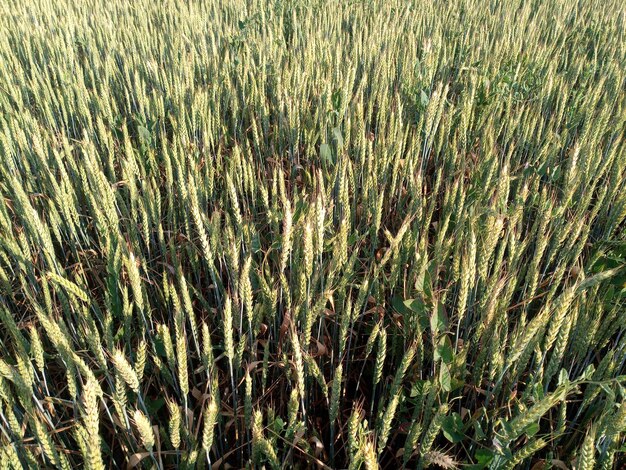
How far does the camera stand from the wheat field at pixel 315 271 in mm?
696

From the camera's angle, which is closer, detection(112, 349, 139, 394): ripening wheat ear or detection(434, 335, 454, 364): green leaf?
detection(112, 349, 139, 394): ripening wheat ear

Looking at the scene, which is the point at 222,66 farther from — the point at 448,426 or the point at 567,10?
the point at 567,10

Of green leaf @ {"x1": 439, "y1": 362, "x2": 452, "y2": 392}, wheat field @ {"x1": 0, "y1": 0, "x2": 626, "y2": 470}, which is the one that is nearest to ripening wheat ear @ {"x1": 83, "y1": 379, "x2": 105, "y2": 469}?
wheat field @ {"x1": 0, "y1": 0, "x2": 626, "y2": 470}

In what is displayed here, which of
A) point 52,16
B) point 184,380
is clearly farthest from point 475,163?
point 52,16

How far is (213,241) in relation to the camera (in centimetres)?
88

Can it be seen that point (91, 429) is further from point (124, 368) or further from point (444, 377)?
point (444, 377)

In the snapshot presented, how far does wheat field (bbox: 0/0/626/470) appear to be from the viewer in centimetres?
70

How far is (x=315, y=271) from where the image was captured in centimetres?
90

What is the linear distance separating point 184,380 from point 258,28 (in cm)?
262

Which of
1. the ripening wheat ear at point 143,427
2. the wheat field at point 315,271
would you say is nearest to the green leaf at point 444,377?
the wheat field at point 315,271

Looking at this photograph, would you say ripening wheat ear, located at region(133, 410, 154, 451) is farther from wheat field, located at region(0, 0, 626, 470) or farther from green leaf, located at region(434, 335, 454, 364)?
green leaf, located at region(434, 335, 454, 364)

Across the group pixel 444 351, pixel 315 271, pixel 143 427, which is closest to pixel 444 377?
pixel 444 351

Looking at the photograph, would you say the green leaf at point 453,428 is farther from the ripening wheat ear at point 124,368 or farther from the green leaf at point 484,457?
the ripening wheat ear at point 124,368

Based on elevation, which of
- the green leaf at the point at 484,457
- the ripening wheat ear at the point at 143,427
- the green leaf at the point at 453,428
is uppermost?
the ripening wheat ear at the point at 143,427
